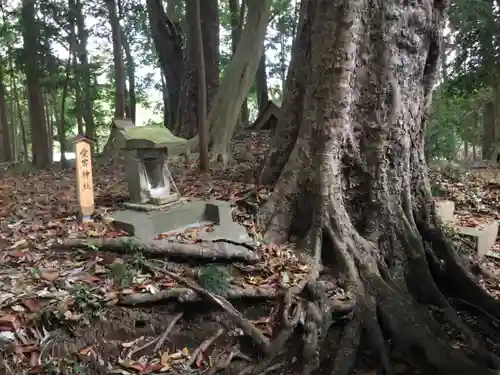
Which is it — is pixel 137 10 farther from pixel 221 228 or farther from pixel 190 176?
pixel 221 228

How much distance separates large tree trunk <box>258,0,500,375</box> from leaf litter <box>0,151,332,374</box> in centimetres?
47

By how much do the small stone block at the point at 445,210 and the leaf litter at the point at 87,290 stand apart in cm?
257

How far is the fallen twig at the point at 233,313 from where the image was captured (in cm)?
344

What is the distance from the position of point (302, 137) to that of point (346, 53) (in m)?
0.93

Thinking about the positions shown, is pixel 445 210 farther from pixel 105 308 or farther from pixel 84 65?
pixel 84 65

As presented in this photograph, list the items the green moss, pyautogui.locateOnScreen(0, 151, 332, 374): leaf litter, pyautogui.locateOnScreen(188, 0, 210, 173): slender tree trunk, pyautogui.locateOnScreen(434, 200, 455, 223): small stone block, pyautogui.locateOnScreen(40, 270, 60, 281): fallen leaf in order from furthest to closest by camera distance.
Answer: pyautogui.locateOnScreen(188, 0, 210, 173): slender tree trunk < pyautogui.locateOnScreen(434, 200, 455, 223): small stone block < the green moss < pyautogui.locateOnScreen(40, 270, 60, 281): fallen leaf < pyautogui.locateOnScreen(0, 151, 332, 374): leaf litter

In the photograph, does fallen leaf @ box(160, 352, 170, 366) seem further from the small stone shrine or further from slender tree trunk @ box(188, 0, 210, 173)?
slender tree trunk @ box(188, 0, 210, 173)

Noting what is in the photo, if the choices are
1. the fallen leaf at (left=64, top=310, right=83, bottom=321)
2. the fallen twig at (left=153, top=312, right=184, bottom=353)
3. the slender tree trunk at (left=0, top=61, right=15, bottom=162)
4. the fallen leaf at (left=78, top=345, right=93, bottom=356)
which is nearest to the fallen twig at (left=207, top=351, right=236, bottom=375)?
the fallen twig at (left=153, top=312, right=184, bottom=353)

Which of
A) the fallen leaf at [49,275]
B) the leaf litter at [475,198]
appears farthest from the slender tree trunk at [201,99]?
the fallen leaf at [49,275]

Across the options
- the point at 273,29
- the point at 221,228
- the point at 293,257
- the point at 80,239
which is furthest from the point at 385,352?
the point at 273,29

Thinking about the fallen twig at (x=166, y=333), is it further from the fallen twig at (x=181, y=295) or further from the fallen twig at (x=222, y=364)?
the fallen twig at (x=222, y=364)

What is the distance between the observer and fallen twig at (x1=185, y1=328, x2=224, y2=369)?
3297mm

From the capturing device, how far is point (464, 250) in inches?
239

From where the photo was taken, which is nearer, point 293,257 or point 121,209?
point 293,257
